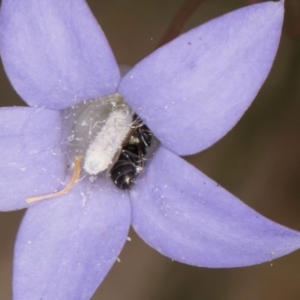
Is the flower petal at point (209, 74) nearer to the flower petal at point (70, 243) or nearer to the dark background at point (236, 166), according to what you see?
the flower petal at point (70, 243)

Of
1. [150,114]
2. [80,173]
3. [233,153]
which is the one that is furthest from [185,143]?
[233,153]

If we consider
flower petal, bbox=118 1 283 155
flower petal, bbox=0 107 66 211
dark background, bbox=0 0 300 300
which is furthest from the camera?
dark background, bbox=0 0 300 300

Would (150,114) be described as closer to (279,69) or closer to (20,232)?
(20,232)

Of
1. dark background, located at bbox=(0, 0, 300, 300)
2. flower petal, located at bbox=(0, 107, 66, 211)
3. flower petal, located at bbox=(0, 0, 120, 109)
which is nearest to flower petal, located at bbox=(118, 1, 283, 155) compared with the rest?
flower petal, located at bbox=(0, 0, 120, 109)

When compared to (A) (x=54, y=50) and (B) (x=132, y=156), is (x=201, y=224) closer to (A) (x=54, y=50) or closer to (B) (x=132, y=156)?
(B) (x=132, y=156)

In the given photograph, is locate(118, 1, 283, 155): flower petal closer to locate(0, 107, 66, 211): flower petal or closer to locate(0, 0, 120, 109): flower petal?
locate(0, 0, 120, 109): flower petal

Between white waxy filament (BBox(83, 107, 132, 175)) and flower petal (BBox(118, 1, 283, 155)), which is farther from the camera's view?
white waxy filament (BBox(83, 107, 132, 175))
